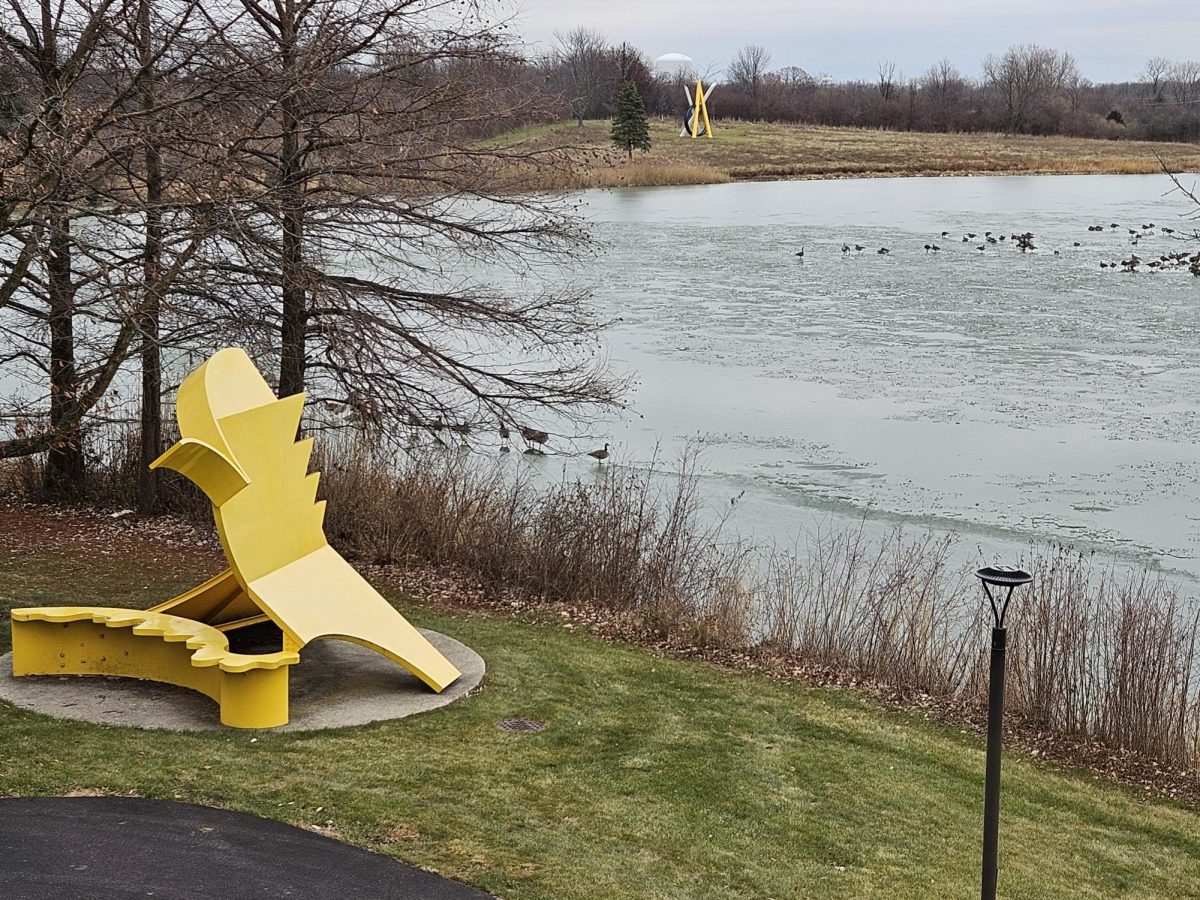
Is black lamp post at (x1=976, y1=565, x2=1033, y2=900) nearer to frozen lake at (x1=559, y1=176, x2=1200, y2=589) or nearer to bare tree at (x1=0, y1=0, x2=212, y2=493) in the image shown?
bare tree at (x1=0, y1=0, x2=212, y2=493)

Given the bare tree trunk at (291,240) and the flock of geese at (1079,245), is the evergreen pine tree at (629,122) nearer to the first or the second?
the flock of geese at (1079,245)

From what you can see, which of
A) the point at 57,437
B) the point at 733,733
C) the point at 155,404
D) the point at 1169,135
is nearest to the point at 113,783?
the point at 733,733

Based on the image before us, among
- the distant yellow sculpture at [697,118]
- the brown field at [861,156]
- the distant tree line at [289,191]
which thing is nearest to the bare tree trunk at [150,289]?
the distant tree line at [289,191]

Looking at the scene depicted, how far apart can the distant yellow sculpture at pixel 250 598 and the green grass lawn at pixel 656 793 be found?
39 cm

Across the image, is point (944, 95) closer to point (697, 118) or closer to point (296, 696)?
point (697, 118)

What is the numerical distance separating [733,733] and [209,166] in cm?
578

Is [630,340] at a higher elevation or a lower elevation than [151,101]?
lower

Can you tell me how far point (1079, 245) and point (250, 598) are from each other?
1325 inches

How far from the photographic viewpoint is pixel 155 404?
14523 millimetres

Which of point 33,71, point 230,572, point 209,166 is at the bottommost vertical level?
point 230,572

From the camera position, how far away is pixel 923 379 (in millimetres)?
22234

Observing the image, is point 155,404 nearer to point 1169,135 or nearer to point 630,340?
point 630,340

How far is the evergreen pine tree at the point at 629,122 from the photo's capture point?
218 ft

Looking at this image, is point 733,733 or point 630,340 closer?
point 733,733
